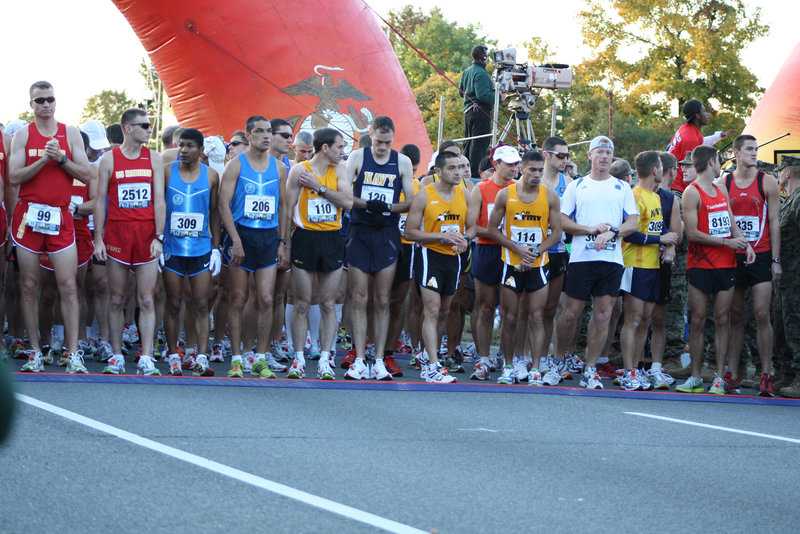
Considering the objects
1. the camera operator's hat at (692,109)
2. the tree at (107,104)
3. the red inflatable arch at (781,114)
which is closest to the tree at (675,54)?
the red inflatable arch at (781,114)

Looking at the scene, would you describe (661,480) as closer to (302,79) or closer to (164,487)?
(164,487)

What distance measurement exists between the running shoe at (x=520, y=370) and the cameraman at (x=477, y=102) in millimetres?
6451

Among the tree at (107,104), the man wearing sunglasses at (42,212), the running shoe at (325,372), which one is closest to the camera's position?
the man wearing sunglasses at (42,212)

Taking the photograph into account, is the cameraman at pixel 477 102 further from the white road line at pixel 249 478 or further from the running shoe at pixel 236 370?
the white road line at pixel 249 478

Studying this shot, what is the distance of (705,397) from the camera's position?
930cm

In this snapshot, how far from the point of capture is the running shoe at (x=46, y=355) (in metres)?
9.36

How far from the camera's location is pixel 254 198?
9055 mm

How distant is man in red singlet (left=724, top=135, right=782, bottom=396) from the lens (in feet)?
31.7

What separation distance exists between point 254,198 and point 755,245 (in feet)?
14.4

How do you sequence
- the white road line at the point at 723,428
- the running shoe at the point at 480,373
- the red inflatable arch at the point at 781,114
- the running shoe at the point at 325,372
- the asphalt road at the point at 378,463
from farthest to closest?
the red inflatable arch at the point at 781,114 < the running shoe at the point at 480,373 < the running shoe at the point at 325,372 < the white road line at the point at 723,428 < the asphalt road at the point at 378,463

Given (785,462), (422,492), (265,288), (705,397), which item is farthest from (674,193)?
(422,492)

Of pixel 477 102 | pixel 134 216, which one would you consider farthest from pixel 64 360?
pixel 477 102

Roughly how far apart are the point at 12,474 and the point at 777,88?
1981cm

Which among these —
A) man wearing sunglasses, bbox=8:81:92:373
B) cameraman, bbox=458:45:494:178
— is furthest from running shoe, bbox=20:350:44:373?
cameraman, bbox=458:45:494:178
